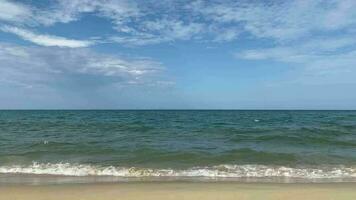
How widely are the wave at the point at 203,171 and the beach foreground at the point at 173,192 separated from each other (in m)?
2.41

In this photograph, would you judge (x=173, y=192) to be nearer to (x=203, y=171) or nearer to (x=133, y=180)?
(x=133, y=180)

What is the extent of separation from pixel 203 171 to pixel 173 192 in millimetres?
4144

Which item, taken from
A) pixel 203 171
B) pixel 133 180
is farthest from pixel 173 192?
pixel 203 171

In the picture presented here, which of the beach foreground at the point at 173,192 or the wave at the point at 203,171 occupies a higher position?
the beach foreground at the point at 173,192

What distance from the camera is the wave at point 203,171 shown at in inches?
480

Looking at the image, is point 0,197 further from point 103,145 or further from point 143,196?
point 103,145

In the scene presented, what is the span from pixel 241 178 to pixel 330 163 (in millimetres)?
4355

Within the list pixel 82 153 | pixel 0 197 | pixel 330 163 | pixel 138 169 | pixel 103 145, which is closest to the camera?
pixel 0 197

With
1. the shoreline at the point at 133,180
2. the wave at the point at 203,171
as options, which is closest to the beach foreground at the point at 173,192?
the shoreline at the point at 133,180

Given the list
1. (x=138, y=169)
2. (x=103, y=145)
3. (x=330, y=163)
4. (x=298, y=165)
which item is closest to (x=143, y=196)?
(x=138, y=169)

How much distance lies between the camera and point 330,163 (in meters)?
14.2

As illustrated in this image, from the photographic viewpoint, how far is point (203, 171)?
41.5ft

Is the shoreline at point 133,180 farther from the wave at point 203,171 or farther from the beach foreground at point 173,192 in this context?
the beach foreground at point 173,192

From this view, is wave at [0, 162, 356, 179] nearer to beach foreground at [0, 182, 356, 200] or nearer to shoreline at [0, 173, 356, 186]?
shoreline at [0, 173, 356, 186]
